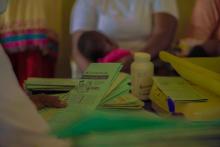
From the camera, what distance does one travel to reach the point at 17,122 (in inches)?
17.8

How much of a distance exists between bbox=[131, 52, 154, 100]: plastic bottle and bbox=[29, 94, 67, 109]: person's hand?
216 millimetres

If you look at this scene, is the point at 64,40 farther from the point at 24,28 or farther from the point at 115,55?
the point at 115,55

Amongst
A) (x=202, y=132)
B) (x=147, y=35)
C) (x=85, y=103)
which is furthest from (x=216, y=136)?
(x=147, y=35)

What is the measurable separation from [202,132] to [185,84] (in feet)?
1.57

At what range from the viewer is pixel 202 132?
1.35 ft

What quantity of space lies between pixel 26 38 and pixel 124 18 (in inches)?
18.4

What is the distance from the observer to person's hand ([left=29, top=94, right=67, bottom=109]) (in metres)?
0.75

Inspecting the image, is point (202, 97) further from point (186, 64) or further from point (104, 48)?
point (104, 48)

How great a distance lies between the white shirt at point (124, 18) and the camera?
1898mm

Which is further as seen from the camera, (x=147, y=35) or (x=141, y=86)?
(x=147, y=35)

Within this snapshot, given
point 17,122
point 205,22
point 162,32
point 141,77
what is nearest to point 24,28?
point 162,32

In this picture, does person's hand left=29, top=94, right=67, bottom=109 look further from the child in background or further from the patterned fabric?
the patterned fabric

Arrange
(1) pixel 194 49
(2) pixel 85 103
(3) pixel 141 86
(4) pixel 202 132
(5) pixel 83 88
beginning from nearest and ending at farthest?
(4) pixel 202 132 < (2) pixel 85 103 < (5) pixel 83 88 < (3) pixel 141 86 < (1) pixel 194 49

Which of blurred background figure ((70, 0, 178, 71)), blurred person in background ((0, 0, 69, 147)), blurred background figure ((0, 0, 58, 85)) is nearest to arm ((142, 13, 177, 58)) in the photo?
blurred background figure ((70, 0, 178, 71))
